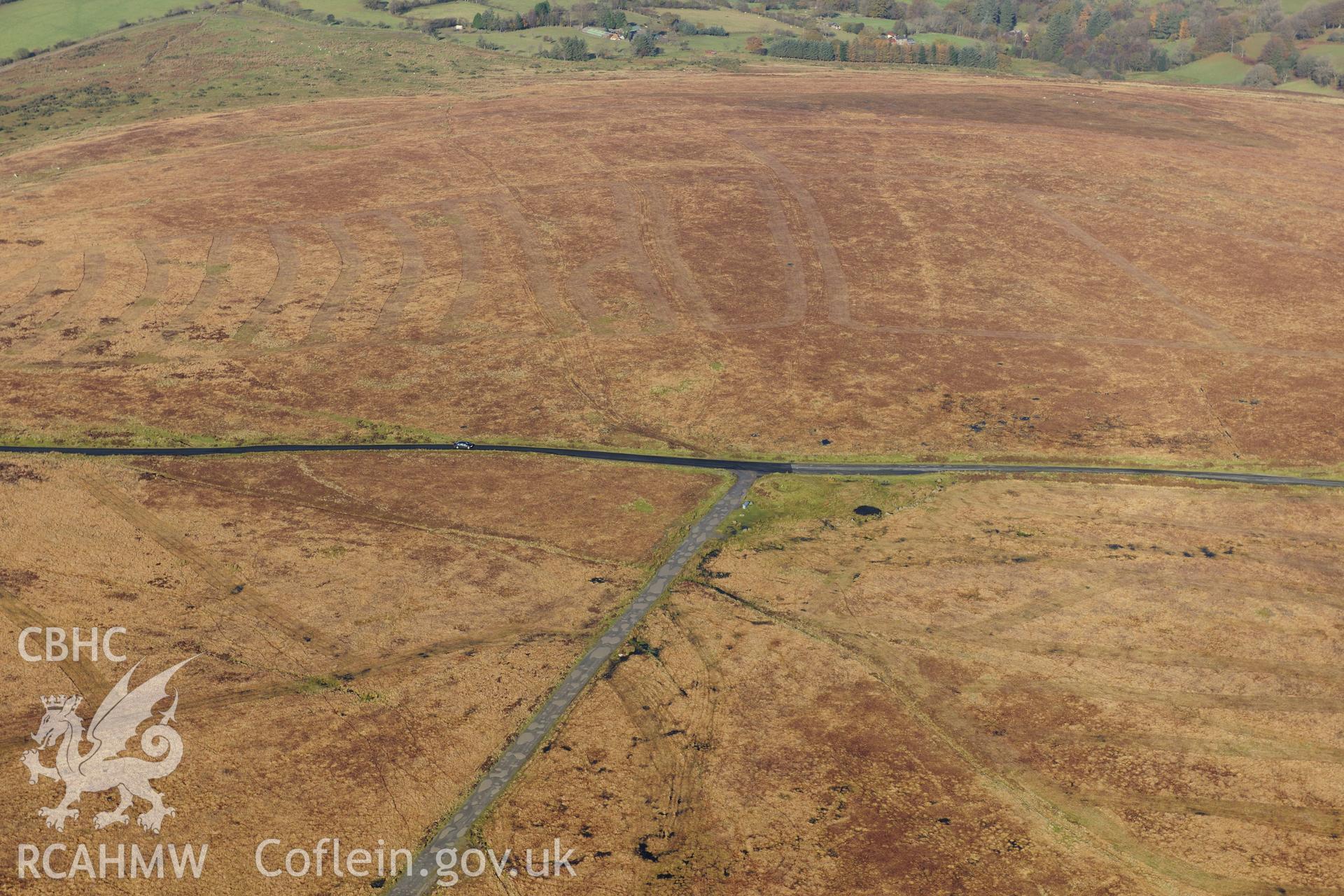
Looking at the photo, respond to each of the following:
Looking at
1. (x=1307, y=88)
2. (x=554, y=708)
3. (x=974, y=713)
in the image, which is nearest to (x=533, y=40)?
(x=1307, y=88)

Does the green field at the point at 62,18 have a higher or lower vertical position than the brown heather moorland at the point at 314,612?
higher

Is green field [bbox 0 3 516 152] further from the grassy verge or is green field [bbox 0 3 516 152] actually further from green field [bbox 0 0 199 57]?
the grassy verge

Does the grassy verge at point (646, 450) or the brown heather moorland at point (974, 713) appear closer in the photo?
the brown heather moorland at point (974, 713)

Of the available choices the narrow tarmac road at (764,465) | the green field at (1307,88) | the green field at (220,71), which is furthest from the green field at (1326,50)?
the narrow tarmac road at (764,465)

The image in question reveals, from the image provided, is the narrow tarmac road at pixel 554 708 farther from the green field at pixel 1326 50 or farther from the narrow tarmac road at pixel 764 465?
the green field at pixel 1326 50

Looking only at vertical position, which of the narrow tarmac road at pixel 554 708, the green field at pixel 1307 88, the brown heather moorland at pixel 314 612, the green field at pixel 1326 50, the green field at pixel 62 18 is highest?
the green field at pixel 62 18

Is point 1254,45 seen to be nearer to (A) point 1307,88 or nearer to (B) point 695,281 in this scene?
(A) point 1307,88

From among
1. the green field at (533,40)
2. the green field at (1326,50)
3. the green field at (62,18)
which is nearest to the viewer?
the green field at (1326,50)

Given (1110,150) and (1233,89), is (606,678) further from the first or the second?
(1233,89)
